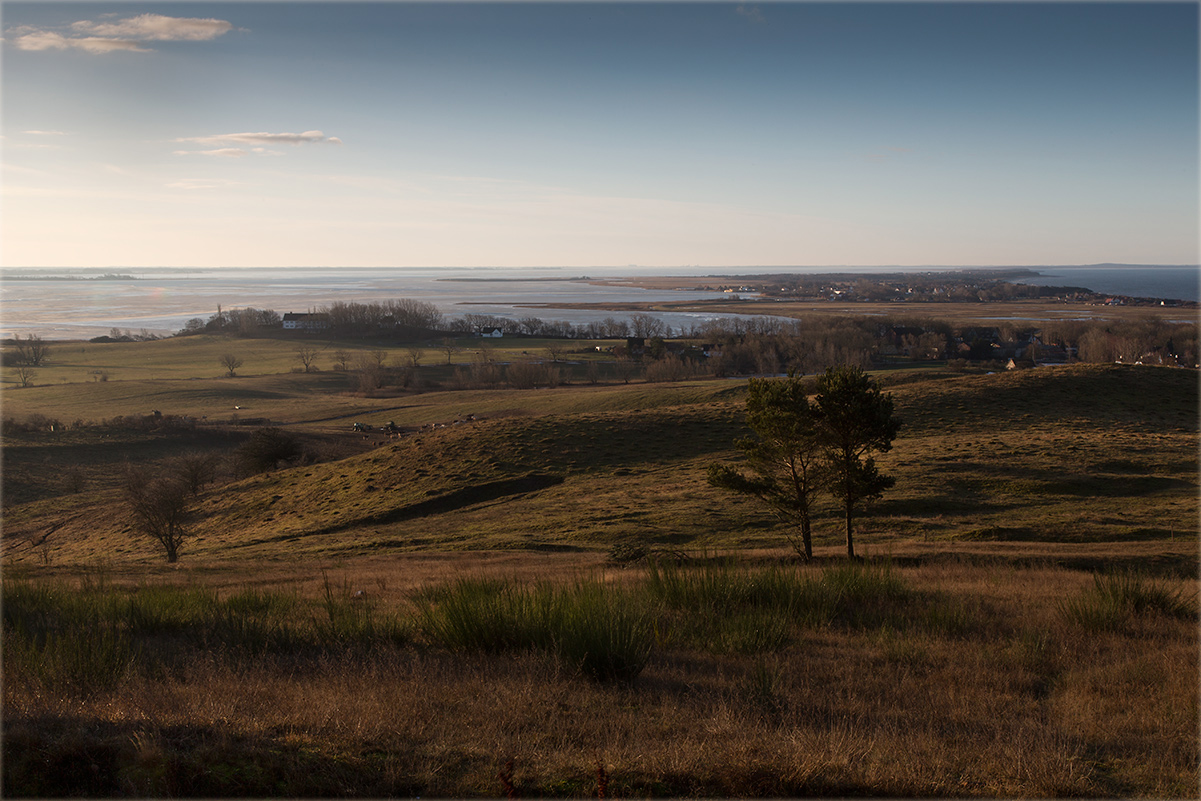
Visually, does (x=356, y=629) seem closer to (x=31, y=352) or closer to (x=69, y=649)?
(x=69, y=649)

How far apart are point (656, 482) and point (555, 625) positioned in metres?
30.3

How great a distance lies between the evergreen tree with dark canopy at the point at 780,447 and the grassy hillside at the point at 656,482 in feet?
12.7

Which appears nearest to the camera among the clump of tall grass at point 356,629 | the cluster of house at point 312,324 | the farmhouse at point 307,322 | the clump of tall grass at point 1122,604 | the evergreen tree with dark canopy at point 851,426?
the clump of tall grass at point 356,629

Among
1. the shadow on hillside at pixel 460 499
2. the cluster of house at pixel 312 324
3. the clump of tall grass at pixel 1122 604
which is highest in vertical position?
the cluster of house at pixel 312 324

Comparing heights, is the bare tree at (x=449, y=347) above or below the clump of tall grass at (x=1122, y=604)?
above

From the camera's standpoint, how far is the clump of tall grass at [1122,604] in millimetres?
9875

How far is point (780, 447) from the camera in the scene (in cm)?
1827

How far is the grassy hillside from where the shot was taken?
26719mm

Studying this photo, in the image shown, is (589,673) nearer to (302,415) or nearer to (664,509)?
(664,509)

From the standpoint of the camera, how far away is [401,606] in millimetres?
11297

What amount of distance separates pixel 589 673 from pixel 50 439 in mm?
69733

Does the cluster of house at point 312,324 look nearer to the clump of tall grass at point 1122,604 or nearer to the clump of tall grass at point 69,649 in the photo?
the clump of tall grass at point 69,649

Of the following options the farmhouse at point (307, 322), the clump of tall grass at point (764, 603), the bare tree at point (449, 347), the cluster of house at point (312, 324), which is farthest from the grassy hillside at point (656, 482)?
the farmhouse at point (307, 322)

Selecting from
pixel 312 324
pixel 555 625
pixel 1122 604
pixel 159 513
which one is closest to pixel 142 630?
pixel 555 625
